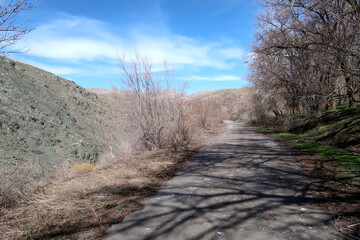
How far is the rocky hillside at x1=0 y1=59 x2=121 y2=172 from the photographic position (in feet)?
61.0

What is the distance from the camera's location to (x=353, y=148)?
870 cm

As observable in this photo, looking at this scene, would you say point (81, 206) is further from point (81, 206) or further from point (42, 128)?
point (42, 128)

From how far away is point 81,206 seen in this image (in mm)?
4102

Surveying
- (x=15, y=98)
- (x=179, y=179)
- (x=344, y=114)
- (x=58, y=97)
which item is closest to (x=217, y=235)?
(x=179, y=179)

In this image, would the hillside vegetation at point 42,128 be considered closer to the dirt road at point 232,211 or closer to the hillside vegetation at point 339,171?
the dirt road at point 232,211

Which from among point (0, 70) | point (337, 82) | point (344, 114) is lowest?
point (344, 114)

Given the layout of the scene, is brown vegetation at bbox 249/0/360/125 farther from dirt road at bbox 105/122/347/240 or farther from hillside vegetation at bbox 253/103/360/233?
dirt road at bbox 105/122/347/240

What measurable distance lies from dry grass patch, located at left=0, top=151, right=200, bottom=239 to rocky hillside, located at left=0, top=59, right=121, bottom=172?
9.77 m

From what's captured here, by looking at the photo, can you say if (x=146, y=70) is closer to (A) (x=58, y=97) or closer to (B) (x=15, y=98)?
(B) (x=15, y=98)

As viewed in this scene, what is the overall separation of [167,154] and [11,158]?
1480 cm

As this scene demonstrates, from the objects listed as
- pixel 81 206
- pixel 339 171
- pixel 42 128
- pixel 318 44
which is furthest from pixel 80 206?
pixel 42 128

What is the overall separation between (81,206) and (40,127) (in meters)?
23.5

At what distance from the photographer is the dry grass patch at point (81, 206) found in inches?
126

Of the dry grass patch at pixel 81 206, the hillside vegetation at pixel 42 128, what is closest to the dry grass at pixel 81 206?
the dry grass patch at pixel 81 206
